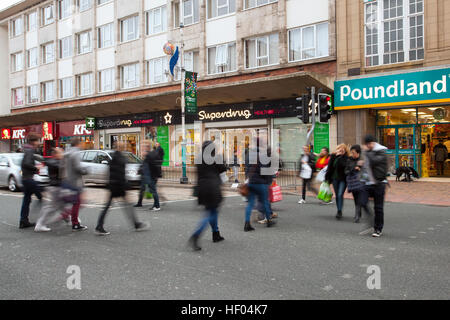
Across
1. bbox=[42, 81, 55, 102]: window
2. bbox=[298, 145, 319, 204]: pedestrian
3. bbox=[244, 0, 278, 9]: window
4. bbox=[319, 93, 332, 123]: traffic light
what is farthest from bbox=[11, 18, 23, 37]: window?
bbox=[298, 145, 319, 204]: pedestrian

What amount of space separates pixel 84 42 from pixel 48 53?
5298mm

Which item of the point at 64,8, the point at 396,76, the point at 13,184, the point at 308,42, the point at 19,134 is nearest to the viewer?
the point at 13,184

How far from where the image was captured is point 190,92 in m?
18.2

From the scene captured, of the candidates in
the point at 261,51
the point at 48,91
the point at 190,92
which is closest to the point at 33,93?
the point at 48,91

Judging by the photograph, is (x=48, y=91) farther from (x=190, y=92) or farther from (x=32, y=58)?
(x=190, y=92)

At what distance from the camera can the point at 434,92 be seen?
15359mm

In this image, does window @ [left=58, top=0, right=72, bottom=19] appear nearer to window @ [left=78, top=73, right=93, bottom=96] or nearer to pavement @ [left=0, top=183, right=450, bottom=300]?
window @ [left=78, top=73, right=93, bottom=96]

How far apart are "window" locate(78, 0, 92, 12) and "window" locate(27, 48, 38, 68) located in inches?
290

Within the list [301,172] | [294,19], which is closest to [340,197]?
[301,172]

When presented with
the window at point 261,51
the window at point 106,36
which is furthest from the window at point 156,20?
the window at point 261,51

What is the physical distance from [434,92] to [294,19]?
7608 millimetres

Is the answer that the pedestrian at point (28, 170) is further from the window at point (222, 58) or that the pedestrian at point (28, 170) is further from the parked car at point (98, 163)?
the window at point (222, 58)

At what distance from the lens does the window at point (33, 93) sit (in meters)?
34.0
